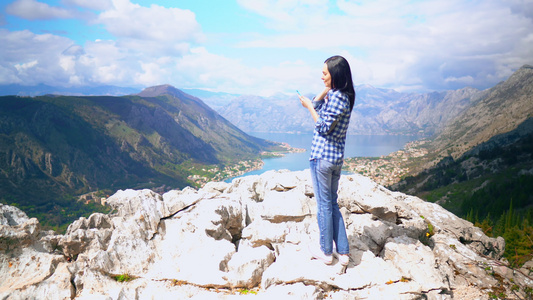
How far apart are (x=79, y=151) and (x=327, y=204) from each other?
146334mm

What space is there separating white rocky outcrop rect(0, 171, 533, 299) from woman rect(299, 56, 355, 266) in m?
0.75

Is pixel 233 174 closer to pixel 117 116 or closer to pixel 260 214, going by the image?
pixel 117 116

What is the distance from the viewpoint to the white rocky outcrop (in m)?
5.48

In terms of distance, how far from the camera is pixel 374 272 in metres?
5.65

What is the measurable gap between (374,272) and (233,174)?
132928 mm

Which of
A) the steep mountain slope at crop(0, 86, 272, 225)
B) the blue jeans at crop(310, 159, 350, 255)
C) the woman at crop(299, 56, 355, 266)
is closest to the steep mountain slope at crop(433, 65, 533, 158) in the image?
the blue jeans at crop(310, 159, 350, 255)

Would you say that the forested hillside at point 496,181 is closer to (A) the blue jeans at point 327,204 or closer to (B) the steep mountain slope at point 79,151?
(A) the blue jeans at point 327,204

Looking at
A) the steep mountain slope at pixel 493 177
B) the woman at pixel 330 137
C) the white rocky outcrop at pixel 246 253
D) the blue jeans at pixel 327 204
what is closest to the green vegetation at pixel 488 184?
the steep mountain slope at pixel 493 177

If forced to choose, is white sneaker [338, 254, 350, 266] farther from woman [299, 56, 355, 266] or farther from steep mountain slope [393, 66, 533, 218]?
steep mountain slope [393, 66, 533, 218]

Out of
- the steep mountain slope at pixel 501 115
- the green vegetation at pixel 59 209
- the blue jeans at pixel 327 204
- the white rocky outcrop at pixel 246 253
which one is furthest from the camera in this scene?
the steep mountain slope at pixel 501 115

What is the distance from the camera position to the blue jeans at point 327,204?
5235mm

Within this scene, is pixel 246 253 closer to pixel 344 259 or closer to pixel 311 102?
pixel 344 259

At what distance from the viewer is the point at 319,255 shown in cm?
576

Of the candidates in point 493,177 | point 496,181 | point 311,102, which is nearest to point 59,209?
point 311,102
